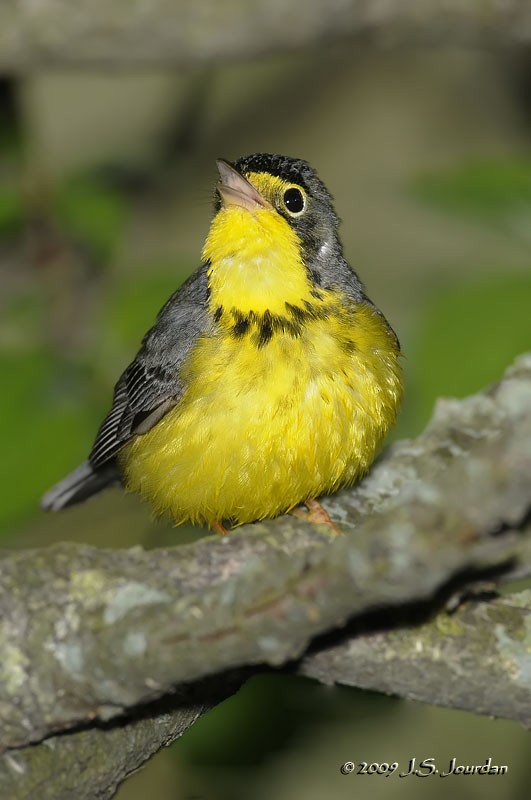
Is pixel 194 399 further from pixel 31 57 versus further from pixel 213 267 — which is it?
pixel 31 57

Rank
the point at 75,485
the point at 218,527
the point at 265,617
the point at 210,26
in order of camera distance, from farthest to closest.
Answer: the point at 210,26, the point at 75,485, the point at 218,527, the point at 265,617

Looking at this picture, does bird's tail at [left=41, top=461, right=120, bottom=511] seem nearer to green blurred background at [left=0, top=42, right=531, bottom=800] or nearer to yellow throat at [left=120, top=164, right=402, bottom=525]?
green blurred background at [left=0, top=42, right=531, bottom=800]

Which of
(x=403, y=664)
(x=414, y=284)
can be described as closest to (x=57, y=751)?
(x=403, y=664)

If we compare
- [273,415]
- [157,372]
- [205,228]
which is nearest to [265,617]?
[273,415]

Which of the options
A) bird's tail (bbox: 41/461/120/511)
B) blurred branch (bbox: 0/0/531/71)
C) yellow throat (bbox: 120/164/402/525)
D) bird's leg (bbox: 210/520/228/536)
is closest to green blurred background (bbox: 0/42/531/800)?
bird's tail (bbox: 41/461/120/511)

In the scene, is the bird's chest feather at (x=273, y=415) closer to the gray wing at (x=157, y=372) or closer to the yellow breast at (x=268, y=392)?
the yellow breast at (x=268, y=392)

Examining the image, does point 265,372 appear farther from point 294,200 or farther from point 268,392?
point 294,200

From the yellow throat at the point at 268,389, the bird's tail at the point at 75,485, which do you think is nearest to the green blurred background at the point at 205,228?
the bird's tail at the point at 75,485
